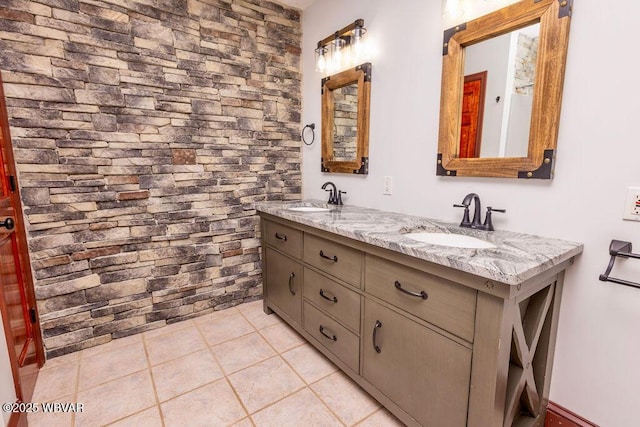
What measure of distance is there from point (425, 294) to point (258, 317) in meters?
1.63

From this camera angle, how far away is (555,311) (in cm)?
127

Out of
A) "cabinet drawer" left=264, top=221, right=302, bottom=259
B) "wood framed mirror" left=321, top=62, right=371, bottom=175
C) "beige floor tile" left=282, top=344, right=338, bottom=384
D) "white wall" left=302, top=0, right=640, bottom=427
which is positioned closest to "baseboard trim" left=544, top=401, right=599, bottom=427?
"white wall" left=302, top=0, right=640, bottom=427

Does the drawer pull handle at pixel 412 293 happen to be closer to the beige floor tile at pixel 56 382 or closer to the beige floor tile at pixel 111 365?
the beige floor tile at pixel 111 365

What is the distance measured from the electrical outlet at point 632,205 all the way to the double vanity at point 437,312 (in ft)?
0.64

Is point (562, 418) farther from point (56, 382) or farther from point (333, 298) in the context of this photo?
point (56, 382)

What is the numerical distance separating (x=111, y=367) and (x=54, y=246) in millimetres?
803

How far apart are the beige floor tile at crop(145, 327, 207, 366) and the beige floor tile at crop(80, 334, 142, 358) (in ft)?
0.33

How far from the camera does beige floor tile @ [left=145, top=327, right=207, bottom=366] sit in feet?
6.40

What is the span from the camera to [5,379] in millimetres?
1242

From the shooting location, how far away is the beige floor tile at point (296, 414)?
4.74ft

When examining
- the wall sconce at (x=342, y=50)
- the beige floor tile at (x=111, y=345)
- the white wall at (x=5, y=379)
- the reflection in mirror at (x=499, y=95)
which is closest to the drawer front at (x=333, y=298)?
the reflection in mirror at (x=499, y=95)

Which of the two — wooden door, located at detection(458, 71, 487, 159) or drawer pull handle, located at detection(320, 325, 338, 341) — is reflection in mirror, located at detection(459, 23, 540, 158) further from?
drawer pull handle, located at detection(320, 325, 338, 341)

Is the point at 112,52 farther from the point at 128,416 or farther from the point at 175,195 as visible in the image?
the point at 128,416

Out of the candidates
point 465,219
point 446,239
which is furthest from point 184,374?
point 465,219
